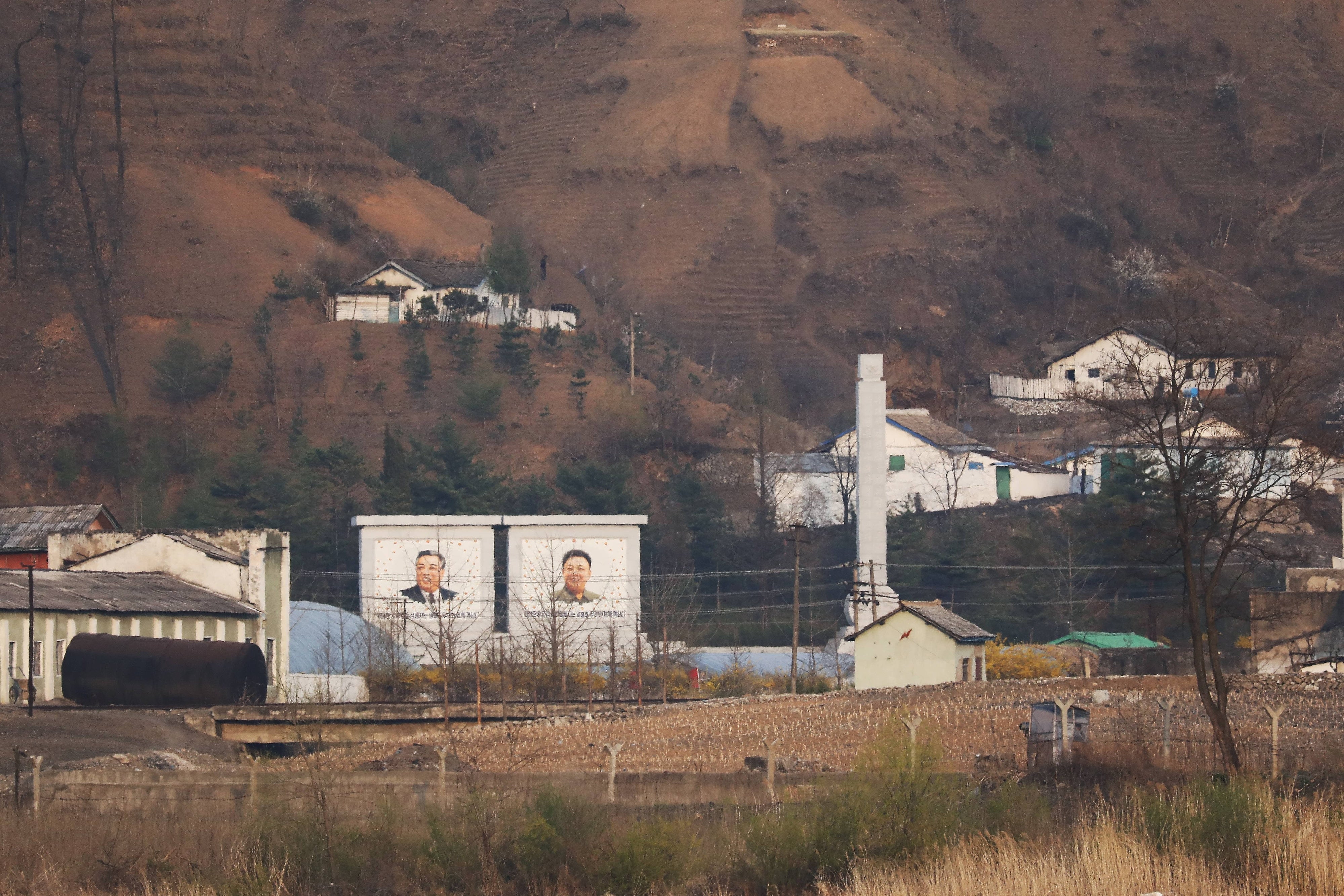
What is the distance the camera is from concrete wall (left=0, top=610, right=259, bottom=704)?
37.2 m

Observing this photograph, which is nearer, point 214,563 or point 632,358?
point 214,563

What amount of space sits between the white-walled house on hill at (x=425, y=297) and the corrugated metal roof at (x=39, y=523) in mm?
37135

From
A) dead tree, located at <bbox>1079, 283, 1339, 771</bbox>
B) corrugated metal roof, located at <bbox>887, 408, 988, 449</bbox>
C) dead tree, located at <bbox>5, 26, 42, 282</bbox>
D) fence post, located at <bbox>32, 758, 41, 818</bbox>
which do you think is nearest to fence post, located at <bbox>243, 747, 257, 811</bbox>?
fence post, located at <bbox>32, 758, 41, 818</bbox>

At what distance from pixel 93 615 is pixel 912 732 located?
2524 centimetres

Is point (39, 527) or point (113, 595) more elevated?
point (39, 527)

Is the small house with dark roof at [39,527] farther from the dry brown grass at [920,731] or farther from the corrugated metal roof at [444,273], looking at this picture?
the corrugated metal roof at [444,273]

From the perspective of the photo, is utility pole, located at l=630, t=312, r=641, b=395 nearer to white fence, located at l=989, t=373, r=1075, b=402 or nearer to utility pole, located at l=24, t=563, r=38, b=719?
white fence, located at l=989, t=373, r=1075, b=402

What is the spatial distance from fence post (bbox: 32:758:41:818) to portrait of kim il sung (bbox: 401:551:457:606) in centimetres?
4007

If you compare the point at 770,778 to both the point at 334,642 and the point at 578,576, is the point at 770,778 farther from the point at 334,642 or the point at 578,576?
the point at 578,576

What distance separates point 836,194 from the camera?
115750 mm

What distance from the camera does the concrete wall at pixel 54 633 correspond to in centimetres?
3722

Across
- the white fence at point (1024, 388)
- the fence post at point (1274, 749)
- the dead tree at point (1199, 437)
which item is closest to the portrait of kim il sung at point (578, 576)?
the dead tree at point (1199, 437)

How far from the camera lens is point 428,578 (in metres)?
63.2

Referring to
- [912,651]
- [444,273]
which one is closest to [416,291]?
[444,273]
